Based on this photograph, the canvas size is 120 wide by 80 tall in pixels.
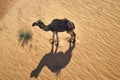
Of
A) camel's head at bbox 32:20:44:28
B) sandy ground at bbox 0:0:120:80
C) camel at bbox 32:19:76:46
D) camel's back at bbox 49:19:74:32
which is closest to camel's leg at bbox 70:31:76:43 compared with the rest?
camel at bbox 32:19:76:46

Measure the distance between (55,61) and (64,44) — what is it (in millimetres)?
930

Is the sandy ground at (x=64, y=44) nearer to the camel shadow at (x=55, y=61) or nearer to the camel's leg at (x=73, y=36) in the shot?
the camel shadow at (x=55, y=61)

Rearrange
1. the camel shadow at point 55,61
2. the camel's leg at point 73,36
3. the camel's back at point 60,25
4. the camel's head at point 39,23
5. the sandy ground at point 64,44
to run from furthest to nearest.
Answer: the camel's head at point 39,23, the camel's leg at point 73,36, the camel's back at point 60,25, the camel shadow at point 55,61, the sandy ground at point 64,44

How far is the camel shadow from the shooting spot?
9.04 metres

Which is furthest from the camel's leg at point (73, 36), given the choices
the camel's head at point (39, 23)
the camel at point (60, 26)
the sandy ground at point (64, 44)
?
the camel's head at point (39, 23)

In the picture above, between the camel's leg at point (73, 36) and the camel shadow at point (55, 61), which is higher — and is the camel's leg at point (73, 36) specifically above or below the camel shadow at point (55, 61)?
above

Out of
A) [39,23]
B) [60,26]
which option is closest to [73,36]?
[60,26]

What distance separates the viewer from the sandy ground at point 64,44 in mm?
8938

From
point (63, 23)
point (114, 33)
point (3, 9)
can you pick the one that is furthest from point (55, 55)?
point (3, 9)

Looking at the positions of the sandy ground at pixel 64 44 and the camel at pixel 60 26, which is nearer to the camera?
the sandy ground at pixel 64 44

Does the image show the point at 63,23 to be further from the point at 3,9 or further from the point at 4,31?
the point at 3,9

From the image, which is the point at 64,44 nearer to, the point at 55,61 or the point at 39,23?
the point at 55,61

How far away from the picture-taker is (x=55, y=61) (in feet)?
30.3

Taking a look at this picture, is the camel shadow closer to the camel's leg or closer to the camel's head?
the camel's leg
